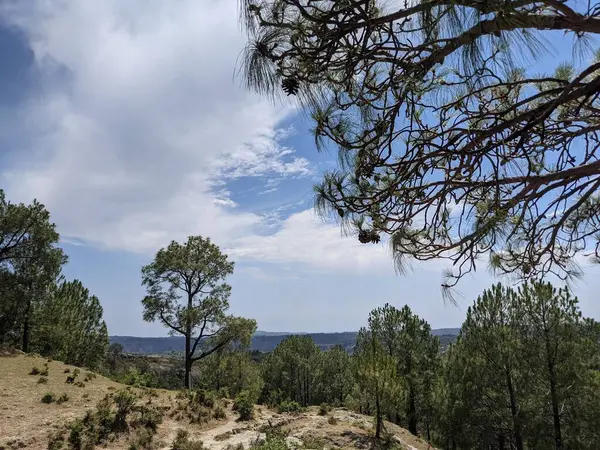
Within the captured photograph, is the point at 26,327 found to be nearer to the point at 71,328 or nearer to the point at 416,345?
the point at 71,328

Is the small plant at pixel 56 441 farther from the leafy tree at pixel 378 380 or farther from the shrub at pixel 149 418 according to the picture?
the leafy tree at pixel 378 380

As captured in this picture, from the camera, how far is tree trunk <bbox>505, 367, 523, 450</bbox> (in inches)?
647

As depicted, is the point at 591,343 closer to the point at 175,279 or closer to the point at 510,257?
the point at 510,257

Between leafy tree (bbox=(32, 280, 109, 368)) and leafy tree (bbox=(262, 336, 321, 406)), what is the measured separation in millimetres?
19701

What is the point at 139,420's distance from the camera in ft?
38.7

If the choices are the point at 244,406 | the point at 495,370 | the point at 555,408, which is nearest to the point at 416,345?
the point at 495,370

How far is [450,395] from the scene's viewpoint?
20.2 meters

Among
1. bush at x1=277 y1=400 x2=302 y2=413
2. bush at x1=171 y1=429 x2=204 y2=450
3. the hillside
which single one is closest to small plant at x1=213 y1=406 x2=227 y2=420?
the hillside

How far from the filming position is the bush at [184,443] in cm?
1031

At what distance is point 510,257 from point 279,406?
13.2 meters

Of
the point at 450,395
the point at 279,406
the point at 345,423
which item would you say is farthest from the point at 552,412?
the point at 279,406

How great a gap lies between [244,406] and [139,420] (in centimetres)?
363

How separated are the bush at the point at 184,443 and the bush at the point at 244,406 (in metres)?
2.78

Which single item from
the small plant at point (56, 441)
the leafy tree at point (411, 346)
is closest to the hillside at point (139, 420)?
the small plant at point (56, 441)
